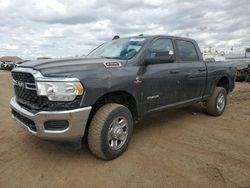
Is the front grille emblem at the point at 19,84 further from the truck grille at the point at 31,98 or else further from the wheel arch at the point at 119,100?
the wheel arch at the point at 119,100

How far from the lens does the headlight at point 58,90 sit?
378cm

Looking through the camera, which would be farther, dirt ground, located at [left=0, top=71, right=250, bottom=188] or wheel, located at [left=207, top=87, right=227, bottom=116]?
wheel, located at [left=207, top=87, right=227, bottom=116]

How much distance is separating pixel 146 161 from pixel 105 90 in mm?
1200

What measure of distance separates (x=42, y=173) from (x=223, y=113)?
5.15 m

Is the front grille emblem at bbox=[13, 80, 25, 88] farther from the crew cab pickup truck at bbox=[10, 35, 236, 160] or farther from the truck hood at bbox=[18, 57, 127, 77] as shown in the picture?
the truck hood at bbox=[18, 57, 127, 77]

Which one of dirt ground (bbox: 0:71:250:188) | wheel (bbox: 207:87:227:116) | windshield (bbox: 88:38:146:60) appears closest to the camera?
dirt ground (bbox: 0:71:250:188)

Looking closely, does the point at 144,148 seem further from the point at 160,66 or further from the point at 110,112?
the point at 160,66

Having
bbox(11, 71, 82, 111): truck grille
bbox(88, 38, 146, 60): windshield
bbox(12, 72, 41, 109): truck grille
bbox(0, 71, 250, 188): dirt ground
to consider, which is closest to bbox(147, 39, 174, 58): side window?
bbox(88, 38, 146, 60): windshield

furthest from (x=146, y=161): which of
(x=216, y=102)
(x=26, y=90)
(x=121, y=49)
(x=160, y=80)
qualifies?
(x=216, y=102)

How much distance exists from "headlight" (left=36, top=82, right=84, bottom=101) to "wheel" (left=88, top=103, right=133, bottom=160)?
567 millimetres

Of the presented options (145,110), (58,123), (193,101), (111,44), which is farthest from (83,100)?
(193,101)

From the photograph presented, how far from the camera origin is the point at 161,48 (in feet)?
18.0

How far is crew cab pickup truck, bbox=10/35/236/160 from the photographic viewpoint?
382 cm

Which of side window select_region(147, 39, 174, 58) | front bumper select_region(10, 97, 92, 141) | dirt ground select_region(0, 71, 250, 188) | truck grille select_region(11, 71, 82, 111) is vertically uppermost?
side window select_region(147, 39, 174, 58)
